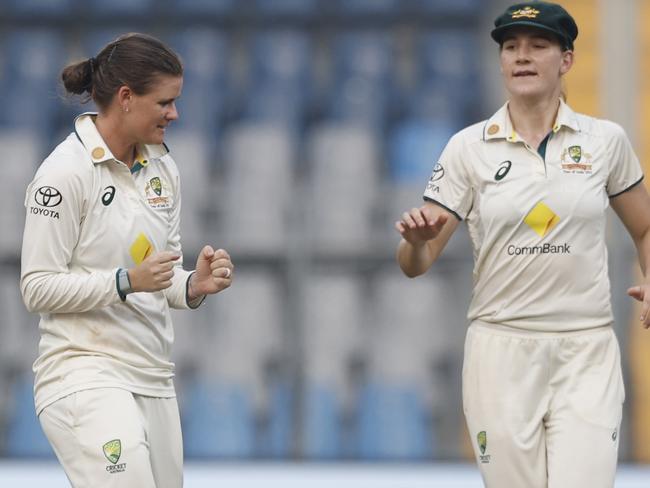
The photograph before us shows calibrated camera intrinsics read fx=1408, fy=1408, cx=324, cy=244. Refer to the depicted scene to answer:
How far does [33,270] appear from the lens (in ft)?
10.9

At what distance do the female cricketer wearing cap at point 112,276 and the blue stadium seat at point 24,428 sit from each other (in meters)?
4.10

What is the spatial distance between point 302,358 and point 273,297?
0.37 metres

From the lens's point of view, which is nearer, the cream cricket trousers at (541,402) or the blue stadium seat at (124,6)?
the cream cricket trousers at (541,402)

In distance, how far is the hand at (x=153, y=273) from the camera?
328 centimetres

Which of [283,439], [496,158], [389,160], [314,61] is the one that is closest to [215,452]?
[283,439]

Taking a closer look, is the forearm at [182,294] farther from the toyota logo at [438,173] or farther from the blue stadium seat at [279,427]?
the blue stadium seat at [279,427]

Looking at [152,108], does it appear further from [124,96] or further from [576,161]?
[576,161]

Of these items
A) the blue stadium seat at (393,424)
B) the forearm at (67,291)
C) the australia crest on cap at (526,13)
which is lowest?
the blue stadium seat at (393,424)

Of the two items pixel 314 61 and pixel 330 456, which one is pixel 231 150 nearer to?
pixel 314 61

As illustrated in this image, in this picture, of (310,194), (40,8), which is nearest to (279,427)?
(310,194)

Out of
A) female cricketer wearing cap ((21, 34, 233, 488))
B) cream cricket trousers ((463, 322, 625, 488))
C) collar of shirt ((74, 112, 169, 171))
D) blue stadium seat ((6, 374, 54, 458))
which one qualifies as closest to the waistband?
cream cricket trousers ((463, 322, 625, 488))

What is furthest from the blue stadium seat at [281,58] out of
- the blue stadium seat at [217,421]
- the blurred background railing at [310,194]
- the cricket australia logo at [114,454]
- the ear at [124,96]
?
the cricket australia logo at [114,454]

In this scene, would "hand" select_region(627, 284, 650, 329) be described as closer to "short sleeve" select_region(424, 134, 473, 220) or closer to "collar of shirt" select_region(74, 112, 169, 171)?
"short sleeve" select_region(424, 134, 473, 220)

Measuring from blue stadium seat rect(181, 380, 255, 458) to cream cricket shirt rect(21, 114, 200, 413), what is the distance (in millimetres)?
3982
